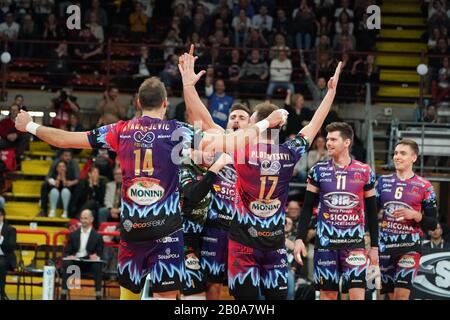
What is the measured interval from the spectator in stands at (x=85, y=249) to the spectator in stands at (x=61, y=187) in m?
2.90

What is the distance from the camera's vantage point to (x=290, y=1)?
2466 centimetres

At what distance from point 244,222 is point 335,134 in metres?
2.14

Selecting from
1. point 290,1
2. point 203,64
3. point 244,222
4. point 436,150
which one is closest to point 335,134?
point 244,222

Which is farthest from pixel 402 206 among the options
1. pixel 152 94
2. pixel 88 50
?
pixel 88 50

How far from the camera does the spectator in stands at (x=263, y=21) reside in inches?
914

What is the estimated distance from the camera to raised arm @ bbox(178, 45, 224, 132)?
9.33 m

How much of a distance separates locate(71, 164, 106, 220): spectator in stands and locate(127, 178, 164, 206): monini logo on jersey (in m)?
10.4

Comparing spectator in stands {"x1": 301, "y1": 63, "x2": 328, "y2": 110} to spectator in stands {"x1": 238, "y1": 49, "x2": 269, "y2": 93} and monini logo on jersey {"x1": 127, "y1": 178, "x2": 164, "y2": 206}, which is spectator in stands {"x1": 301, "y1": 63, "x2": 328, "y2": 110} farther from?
monini logo on jersey {"x1": 127, "y1": 178, "x2": 164, "y2": 206}

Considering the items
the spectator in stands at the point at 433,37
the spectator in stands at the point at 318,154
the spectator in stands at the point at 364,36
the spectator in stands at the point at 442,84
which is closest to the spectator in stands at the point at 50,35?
the spectator in stands at the point at 364,36

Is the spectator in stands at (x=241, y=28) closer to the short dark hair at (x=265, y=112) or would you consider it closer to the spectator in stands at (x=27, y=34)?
the spectator in stands at (x=27, y=34)

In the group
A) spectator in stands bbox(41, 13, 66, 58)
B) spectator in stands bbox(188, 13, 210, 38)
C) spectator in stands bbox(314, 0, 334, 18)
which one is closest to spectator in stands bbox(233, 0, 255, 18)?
spectator in stands bbox(188, 13, 210, 38)
